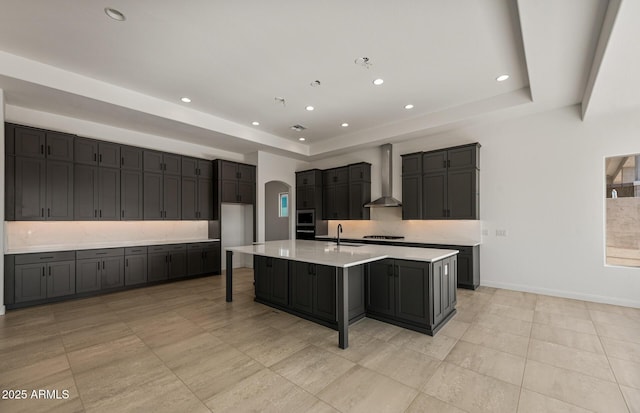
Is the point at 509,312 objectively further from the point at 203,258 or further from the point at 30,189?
the point at 30,189

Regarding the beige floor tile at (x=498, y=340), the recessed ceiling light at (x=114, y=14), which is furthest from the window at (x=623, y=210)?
the recessed ceiling light at (x=114, y=14)

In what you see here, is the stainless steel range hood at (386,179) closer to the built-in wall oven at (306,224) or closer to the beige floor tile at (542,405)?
the built-in wall oven at (306,224)

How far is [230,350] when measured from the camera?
9.27 ft

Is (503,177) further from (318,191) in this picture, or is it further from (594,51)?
(318,191)

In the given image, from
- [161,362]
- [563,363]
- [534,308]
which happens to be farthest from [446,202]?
[161,362]

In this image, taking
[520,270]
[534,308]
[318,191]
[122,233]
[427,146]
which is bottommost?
[534,308]

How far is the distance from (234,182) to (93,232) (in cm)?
293

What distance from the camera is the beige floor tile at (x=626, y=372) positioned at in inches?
88.1

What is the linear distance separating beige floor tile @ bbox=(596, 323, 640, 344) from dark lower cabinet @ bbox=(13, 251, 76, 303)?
7.46m

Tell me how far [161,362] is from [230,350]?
623mm

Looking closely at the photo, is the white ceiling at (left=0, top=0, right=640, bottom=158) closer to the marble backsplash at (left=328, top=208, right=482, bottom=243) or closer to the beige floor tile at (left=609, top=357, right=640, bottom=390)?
the marble backsplash at (left=328, top=208, right=482, bottom=243)

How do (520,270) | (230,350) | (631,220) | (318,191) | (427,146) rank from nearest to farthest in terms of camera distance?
(230,350) < (631,220) < (520,270) < (427,146) < (318,191)

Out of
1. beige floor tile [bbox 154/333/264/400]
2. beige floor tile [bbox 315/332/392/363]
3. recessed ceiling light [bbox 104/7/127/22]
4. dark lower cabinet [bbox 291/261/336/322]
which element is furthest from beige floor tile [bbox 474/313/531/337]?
recessed ceiling light [bbox 104/7/127/22]

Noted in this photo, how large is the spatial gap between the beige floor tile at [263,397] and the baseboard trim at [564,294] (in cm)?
455
